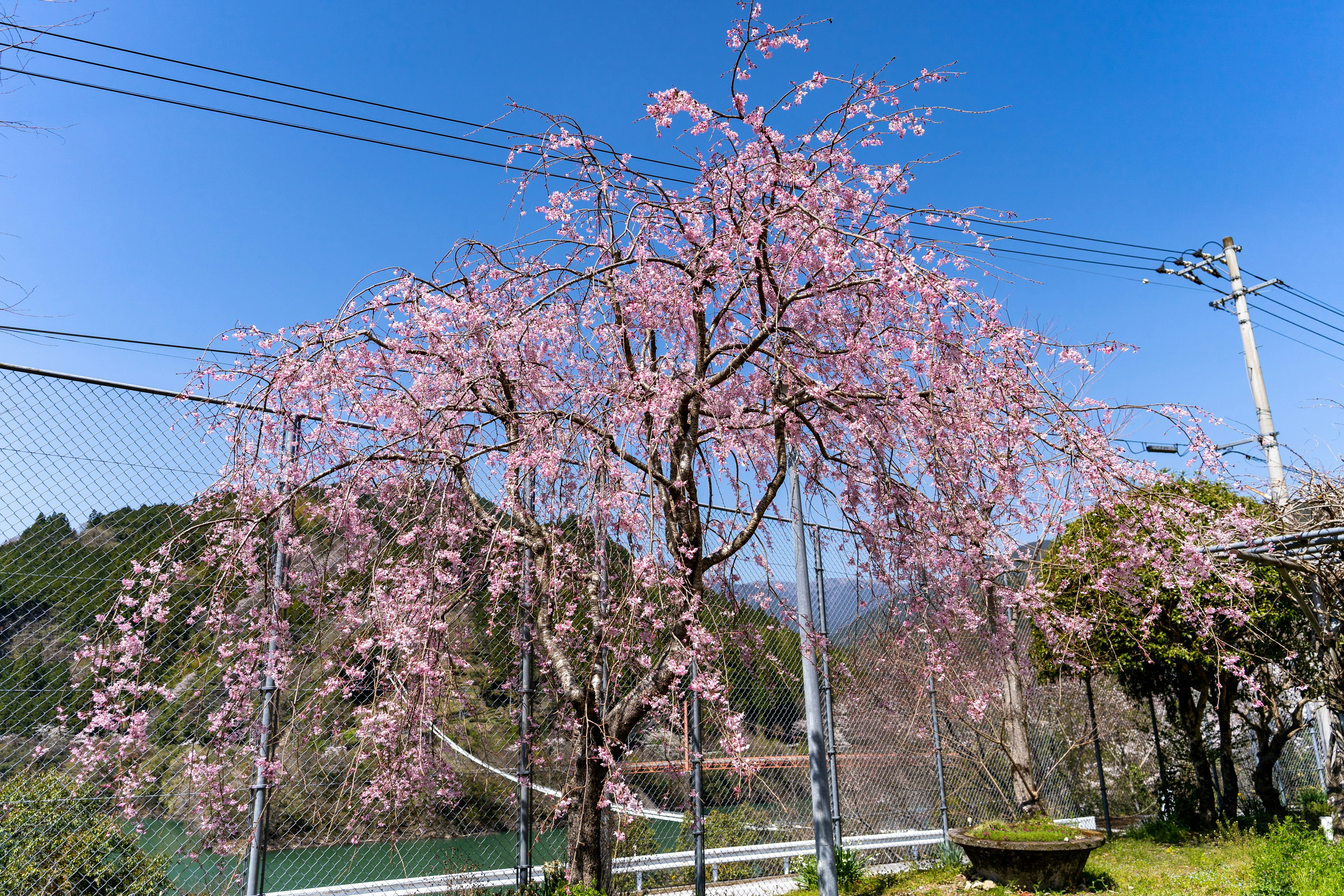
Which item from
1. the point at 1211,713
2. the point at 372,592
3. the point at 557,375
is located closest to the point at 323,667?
the point at 372,592

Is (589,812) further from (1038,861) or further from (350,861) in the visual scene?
(1038,861)

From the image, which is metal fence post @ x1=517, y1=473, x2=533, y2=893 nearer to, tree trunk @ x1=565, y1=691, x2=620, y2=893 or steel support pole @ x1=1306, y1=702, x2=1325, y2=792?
tree trunk @ x1=565, y1=691, x2=620, y2=893

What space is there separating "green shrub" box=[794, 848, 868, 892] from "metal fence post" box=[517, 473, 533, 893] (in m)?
2.47

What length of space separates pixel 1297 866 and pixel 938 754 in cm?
305

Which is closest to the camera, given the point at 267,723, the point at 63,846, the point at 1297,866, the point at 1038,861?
the point at 63,846

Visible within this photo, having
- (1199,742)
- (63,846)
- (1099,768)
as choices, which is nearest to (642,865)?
(63,846)

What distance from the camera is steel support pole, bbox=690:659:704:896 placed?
5.59 meters

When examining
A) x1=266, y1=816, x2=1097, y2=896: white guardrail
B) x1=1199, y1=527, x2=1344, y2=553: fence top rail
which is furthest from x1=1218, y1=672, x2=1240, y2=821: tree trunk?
x1=1199, y1=527, x2=1344, y2=553: fence top rail

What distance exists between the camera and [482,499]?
223 inches

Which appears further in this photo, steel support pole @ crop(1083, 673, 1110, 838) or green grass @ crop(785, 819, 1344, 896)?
steel support pole @ crop(1083, 673, 1110, 838)

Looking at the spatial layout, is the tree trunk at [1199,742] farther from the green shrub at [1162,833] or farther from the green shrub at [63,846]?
the green shrub at [63,846]

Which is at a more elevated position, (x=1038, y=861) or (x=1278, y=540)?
(x=1278, y=540)

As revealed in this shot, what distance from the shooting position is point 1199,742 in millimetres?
9367

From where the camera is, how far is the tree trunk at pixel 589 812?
4.87 metres
